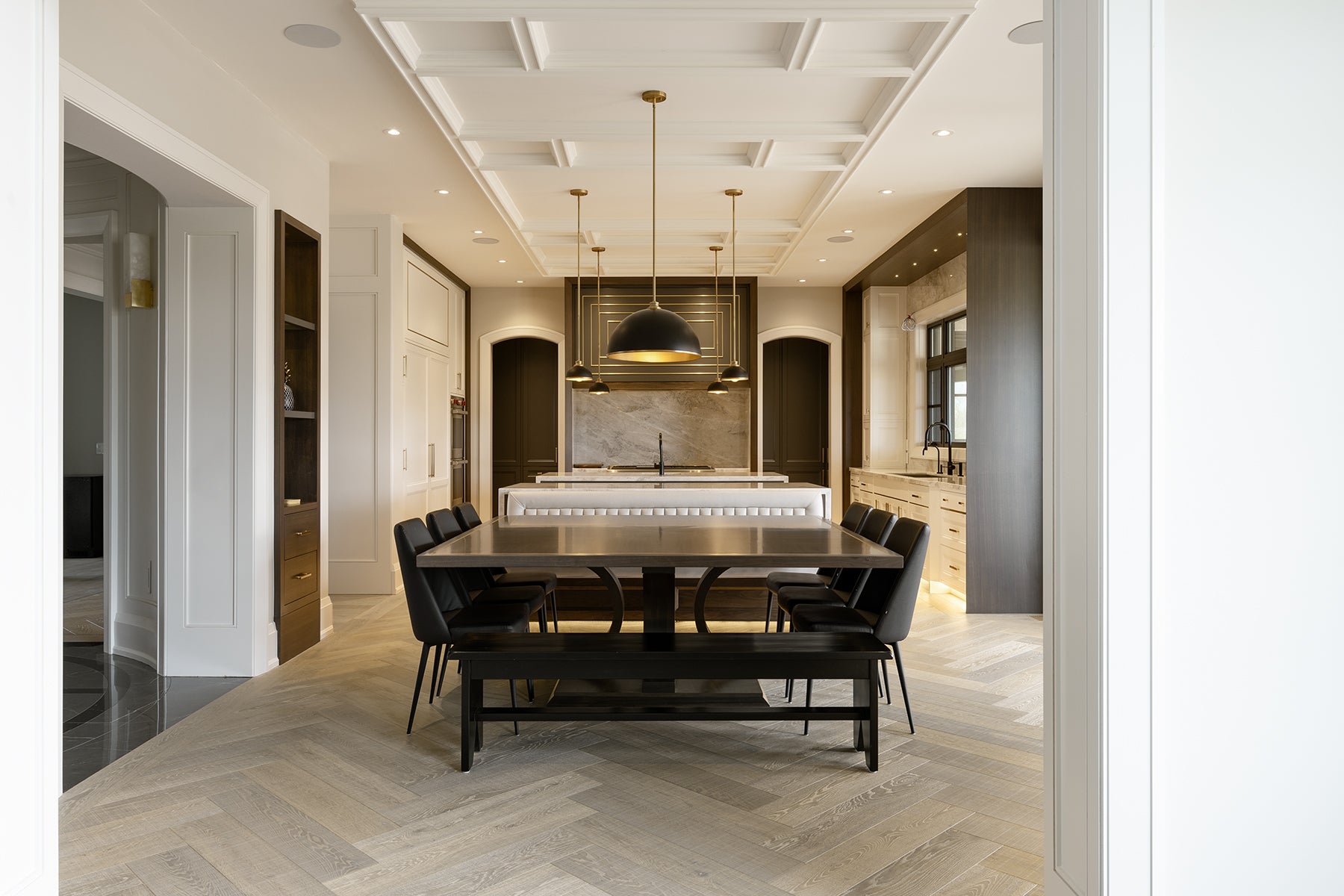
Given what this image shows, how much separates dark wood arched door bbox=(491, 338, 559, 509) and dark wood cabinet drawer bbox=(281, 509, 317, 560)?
5450 mm

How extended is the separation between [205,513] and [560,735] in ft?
7.55

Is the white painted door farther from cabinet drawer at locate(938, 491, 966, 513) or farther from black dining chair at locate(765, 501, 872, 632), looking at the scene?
cabinet drawer at locate(938, 491, 966, 513)

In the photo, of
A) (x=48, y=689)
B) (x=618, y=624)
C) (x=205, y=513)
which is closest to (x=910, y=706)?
(x=618, y=624)

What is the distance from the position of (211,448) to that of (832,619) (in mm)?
3230

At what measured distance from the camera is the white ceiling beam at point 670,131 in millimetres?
4340

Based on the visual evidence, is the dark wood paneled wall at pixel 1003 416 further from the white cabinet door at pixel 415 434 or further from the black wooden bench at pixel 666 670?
the white cabinet door at pixel 415 434

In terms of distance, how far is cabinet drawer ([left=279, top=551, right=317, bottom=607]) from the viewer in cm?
432

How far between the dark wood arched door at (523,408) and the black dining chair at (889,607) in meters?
7.04

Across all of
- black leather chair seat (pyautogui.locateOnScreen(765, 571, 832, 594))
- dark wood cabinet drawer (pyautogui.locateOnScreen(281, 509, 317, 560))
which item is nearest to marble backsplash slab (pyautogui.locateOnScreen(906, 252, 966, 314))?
black leather chair seat (pyautogui.locateOnScreen(765, 571, 832, 594))

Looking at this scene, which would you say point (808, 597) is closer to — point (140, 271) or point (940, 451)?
point (140, 271)
